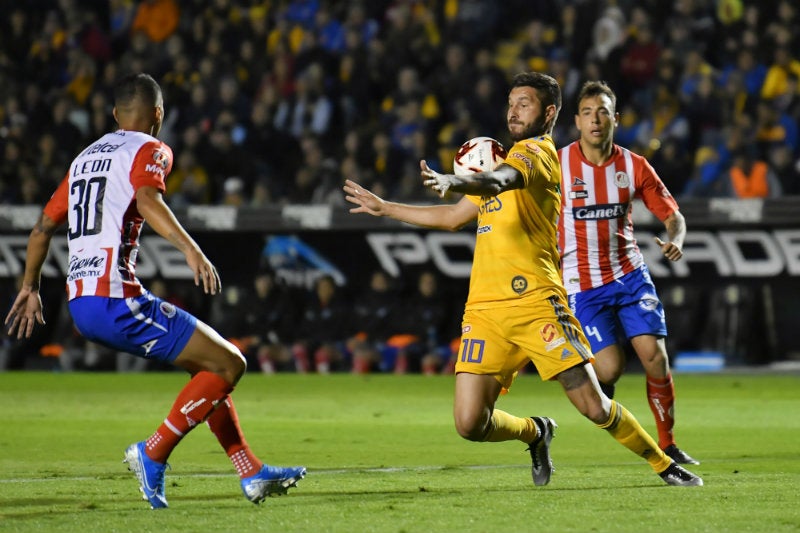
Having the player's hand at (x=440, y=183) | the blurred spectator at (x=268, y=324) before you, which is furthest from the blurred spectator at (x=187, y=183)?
the player's hand at (x=440, y=183)

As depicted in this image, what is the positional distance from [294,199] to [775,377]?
696cm

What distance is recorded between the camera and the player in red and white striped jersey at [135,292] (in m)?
6.32

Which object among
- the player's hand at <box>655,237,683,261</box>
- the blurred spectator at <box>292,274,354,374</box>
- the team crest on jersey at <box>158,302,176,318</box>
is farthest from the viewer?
the blurred spectator at <box>292,274,354,374</box>

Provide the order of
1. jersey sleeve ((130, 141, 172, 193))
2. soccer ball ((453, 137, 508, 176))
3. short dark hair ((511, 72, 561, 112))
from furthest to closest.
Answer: soccer ball ((453, 137, 508, 176)) < short dark hair ((511, 72, 561, 112)) < jersey sleeve ((130, 141, 172, 193))

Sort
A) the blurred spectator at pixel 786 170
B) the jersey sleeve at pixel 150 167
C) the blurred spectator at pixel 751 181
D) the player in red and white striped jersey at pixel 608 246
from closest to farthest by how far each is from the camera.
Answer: the jersey sleeve at pixel 150 167, the player in red and white striped jersey at pixel 608 246, the blurred spectator at pixel 751 181, the blurred spectator at pixel 786 170

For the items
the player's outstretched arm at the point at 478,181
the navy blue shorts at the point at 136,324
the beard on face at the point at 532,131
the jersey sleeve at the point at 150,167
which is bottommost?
the navy blue shorts at the point at 136,324

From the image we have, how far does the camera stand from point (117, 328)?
20.7ft

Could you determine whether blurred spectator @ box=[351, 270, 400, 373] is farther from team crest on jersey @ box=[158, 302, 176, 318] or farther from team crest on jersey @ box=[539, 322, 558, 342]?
team crest on jersey @ box=[158, 302, 176, 318]

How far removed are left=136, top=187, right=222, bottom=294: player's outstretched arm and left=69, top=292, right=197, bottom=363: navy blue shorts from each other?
0.87 feet

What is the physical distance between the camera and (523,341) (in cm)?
695

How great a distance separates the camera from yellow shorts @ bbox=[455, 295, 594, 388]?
6891 millimetres

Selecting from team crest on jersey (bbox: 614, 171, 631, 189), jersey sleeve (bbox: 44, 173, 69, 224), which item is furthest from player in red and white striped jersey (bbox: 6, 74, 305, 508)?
team crest on jersey (bbox: 614, 171, 631, 189)

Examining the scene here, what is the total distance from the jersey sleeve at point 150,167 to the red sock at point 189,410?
0.94 m

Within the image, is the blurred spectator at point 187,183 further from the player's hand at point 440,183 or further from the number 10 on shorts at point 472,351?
the player's hand at point 440,183
